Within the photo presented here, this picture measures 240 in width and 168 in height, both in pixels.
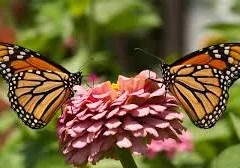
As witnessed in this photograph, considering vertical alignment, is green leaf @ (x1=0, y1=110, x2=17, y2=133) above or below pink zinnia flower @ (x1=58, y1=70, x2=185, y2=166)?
below

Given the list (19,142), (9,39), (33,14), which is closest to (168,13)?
(9,39)

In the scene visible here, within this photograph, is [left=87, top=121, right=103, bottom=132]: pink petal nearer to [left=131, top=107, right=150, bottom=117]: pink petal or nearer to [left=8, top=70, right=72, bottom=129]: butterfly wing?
[left=131, top=107, right=150, bottom=117]: pink petal

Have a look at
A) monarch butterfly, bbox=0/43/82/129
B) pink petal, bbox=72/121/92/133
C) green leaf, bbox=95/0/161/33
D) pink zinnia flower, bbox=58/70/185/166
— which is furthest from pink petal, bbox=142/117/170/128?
green leaf, bbox=95/0/161/33

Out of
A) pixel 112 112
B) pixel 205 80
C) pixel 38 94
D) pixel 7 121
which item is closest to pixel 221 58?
pixel 205 80

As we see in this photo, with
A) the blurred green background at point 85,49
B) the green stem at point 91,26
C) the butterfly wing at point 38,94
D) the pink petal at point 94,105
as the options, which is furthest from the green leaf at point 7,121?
the pink petal at point 94,105

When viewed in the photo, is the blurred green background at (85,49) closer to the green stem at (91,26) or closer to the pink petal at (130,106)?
the green stem at (91,26)

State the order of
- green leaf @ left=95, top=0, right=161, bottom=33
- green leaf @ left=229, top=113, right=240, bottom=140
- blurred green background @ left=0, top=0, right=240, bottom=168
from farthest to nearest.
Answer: green leaf @ left=95, top=0, right=161, bottom=33, blurred green background @ left=0, top=0, right=240, bottom=168, green leaf @ left=229, top=113, right=240, bottom=140

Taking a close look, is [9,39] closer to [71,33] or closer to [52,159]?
[71,33]
